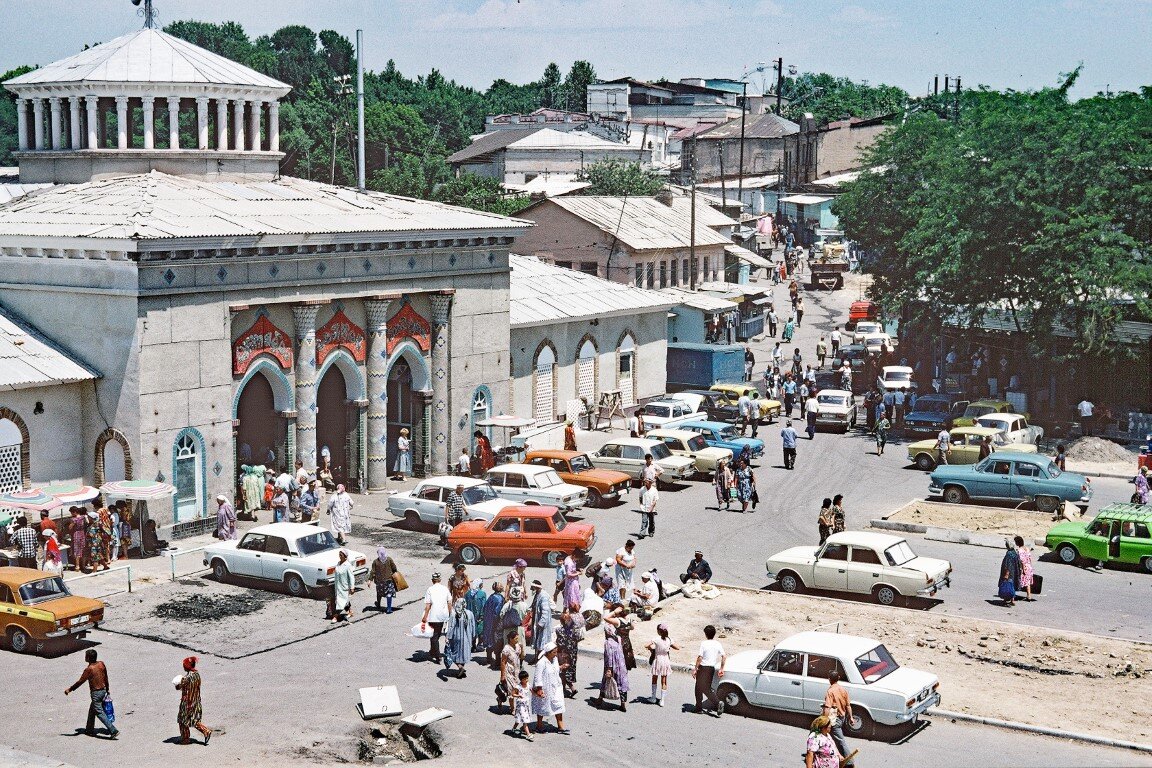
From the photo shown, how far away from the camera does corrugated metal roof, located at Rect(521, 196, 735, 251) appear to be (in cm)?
6869

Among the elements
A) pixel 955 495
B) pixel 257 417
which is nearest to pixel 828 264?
pixel 955 495

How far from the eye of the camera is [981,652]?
2762cm

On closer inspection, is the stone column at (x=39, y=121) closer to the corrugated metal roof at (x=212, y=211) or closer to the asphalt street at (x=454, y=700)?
the corrugated metal roof at (x=212, y=211)

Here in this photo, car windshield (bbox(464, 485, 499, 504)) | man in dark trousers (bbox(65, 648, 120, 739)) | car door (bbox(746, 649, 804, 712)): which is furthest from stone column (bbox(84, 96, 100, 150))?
car door (bbox(746, 649, 804, 712))

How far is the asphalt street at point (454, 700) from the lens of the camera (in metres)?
22.3

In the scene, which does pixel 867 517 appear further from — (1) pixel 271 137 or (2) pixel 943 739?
(1) pixel 271 137

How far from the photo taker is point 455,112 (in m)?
158

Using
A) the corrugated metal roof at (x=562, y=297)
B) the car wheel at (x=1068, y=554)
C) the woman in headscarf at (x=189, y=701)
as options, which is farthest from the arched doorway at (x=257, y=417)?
the car wheel at (x=1068, y=554)

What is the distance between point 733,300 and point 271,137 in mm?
31010

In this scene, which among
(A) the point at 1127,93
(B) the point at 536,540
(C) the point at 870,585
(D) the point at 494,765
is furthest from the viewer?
(A) the point at 1127,93

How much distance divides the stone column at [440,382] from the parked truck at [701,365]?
17672mm

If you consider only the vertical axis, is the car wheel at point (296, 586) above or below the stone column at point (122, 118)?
below

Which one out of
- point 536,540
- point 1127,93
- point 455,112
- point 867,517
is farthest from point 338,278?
point 455,112

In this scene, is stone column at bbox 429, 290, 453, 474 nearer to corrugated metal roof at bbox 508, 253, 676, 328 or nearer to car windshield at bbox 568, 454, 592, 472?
corrugated metal roof at bbox 508, 253, 676, 328
